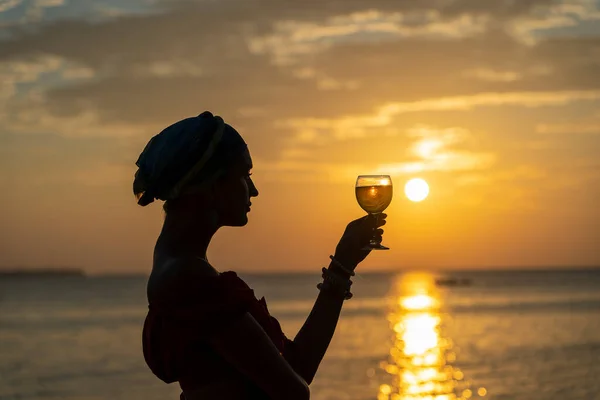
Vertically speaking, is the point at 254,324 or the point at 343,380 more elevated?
the point at 343,380

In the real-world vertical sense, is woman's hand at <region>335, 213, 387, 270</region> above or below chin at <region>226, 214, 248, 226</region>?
above

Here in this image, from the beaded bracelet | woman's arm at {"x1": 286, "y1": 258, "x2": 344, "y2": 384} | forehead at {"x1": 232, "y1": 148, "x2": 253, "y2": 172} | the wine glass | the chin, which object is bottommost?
woman's arm at {"x1": 286, "y1": 258, "x2": 344, "y2": 384}

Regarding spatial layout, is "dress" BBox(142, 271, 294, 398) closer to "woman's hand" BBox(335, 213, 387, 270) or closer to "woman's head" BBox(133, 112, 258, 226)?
"woman's head" BBox(133, 112, 258, 226)

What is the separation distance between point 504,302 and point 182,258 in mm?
116671

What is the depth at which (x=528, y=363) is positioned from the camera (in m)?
43.9

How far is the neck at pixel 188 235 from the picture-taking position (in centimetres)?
340

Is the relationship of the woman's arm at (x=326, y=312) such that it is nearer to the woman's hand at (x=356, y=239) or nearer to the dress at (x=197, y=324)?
the woman's hand at (x=356, y=239)

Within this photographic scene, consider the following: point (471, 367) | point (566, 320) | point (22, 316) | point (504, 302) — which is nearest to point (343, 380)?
point (471, 367)

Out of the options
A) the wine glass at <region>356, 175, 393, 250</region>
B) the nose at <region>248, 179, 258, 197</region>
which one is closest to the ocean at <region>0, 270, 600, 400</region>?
the wine glass at <region>356, 175, 393, 250</region>

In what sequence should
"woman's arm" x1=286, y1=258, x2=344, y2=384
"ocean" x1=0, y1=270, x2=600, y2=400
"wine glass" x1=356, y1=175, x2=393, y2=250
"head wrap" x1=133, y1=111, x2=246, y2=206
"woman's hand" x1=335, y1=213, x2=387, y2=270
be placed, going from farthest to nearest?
1. "ocean" x1=0, y1=270, x2=600, y2=400
2. "wine glass" x1=356, y1=175, x2=393, y2=250
3. "woman's hand" x1=335, y1=213, x2=387, y2=270
4. "woman's arm" x1=286, y1=258, x2=344, y2=384
5. "head wrap" x1=133, y1=111, x2=246, y2=206

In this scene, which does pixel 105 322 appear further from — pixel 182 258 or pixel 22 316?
pixel 182 258

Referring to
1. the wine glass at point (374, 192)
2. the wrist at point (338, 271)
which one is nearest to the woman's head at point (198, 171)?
the wrist at point (338, 271)

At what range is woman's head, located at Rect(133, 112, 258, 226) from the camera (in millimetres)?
3369

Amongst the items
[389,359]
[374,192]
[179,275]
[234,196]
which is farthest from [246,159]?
[389,359]
